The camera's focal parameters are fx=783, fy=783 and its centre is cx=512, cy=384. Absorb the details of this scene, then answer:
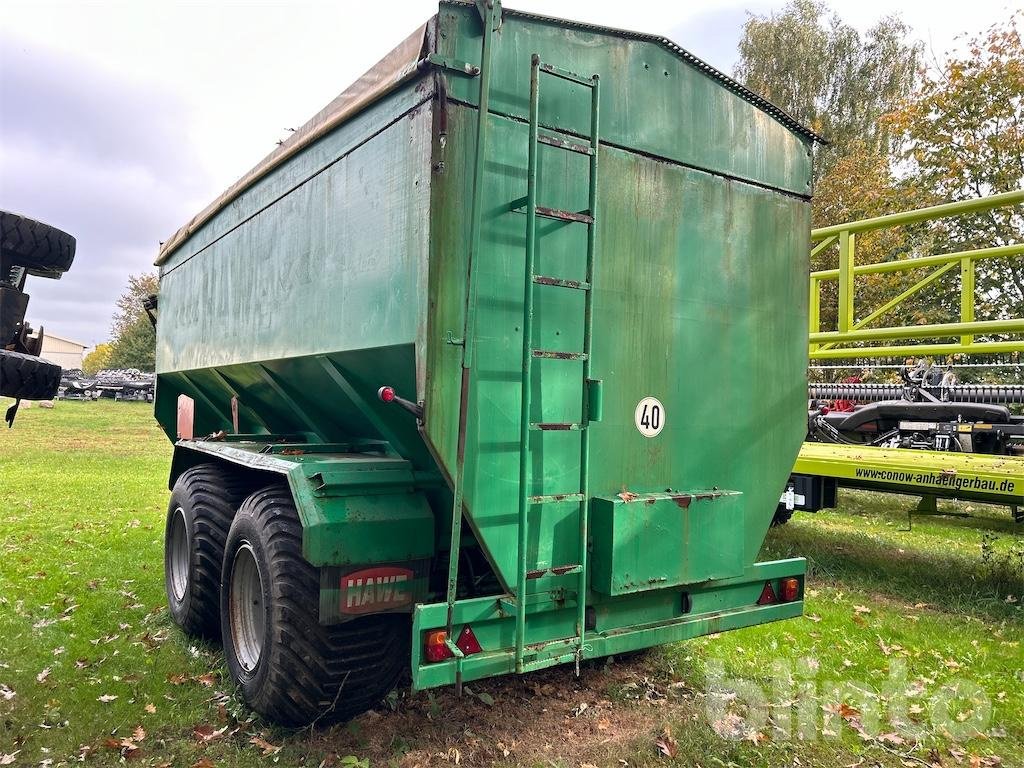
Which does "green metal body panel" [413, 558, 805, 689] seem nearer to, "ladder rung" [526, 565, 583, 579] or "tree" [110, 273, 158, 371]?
"ladder rung" [526, 565, 583, 579]

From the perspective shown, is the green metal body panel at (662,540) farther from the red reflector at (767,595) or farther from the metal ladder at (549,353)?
the red reflector at (767,595)

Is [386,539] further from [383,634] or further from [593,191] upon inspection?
[593,191]

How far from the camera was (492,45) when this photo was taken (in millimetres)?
3139

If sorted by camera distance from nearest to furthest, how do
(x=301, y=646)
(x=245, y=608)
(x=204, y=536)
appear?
(x=301, y=646), (x=245, y=608), (x=204, y=536)

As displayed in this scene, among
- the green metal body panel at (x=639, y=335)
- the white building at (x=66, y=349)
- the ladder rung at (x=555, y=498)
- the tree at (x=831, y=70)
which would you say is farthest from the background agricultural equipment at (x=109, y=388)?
the white building at (x=66, y=349)

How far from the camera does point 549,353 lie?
3277 mm

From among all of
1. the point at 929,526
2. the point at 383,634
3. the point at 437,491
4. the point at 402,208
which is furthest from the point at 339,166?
the point at 929,526

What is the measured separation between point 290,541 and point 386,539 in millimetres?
513

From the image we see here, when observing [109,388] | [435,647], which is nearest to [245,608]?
[435,647]

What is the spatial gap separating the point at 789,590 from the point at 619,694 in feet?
3.46

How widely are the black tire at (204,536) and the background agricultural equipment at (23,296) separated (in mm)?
1322

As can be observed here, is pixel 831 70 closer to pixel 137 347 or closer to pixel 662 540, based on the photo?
pixel 662 540

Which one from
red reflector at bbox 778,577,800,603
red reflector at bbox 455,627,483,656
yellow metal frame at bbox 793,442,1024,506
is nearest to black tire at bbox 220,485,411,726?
red reflector at bbox 455,627,483,656

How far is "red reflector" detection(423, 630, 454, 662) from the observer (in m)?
3.05
